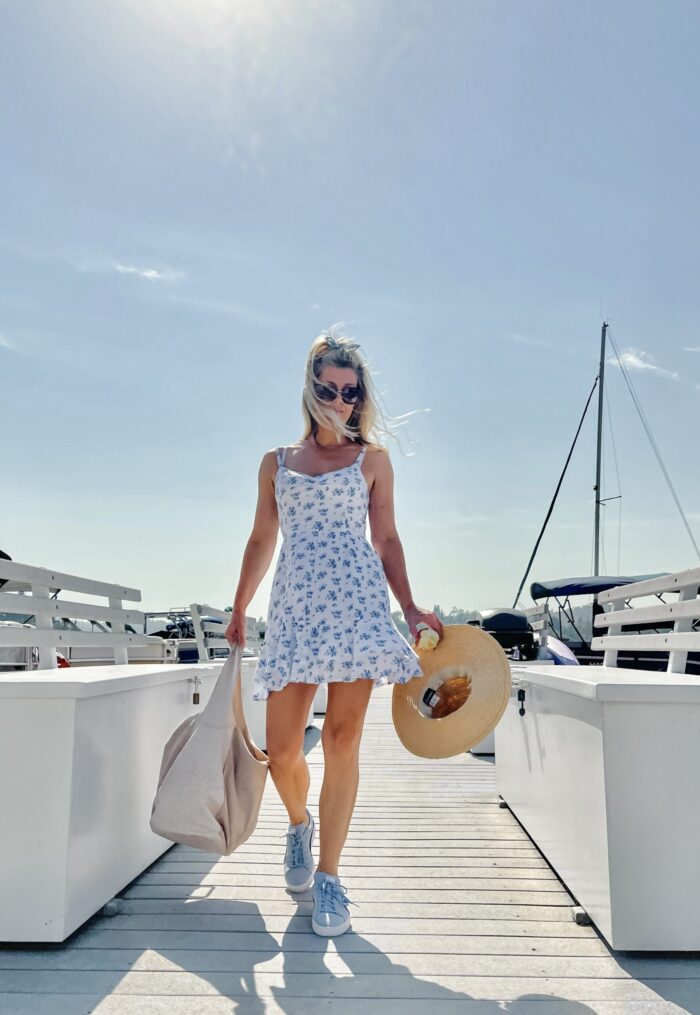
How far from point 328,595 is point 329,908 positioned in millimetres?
833

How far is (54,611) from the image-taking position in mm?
3238

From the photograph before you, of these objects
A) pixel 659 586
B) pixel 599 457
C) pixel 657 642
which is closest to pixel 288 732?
pixel 657 642

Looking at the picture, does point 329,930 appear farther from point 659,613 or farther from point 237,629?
point 659,613

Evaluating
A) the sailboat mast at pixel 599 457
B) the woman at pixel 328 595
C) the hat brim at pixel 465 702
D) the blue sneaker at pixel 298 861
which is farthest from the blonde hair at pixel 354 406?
the sailboat mast at pixel 599 457

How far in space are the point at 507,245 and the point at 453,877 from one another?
632 centimetres

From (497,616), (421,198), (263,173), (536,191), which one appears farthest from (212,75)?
(497,616)

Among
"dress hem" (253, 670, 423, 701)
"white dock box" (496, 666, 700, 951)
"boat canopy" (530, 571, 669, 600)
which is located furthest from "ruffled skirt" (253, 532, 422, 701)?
"boat canopy" (530, 571, 669, 600)

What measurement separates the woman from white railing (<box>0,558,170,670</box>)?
1.12 metres

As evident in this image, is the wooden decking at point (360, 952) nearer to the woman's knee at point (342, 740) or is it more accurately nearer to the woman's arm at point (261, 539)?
the woman's knee at point (342, 740)

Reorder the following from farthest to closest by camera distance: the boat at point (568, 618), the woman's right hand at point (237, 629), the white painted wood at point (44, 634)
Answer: the boat at point (568, 618) < the white painted wood at point (44, 634) < the woman's right hand at point (237, 629)

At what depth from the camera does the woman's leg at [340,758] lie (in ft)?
7.25

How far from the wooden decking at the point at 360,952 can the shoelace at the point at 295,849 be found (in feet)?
0.34

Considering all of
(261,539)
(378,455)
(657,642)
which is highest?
(378,455)

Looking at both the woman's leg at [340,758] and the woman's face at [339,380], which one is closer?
the woman's leg at [340,758]
